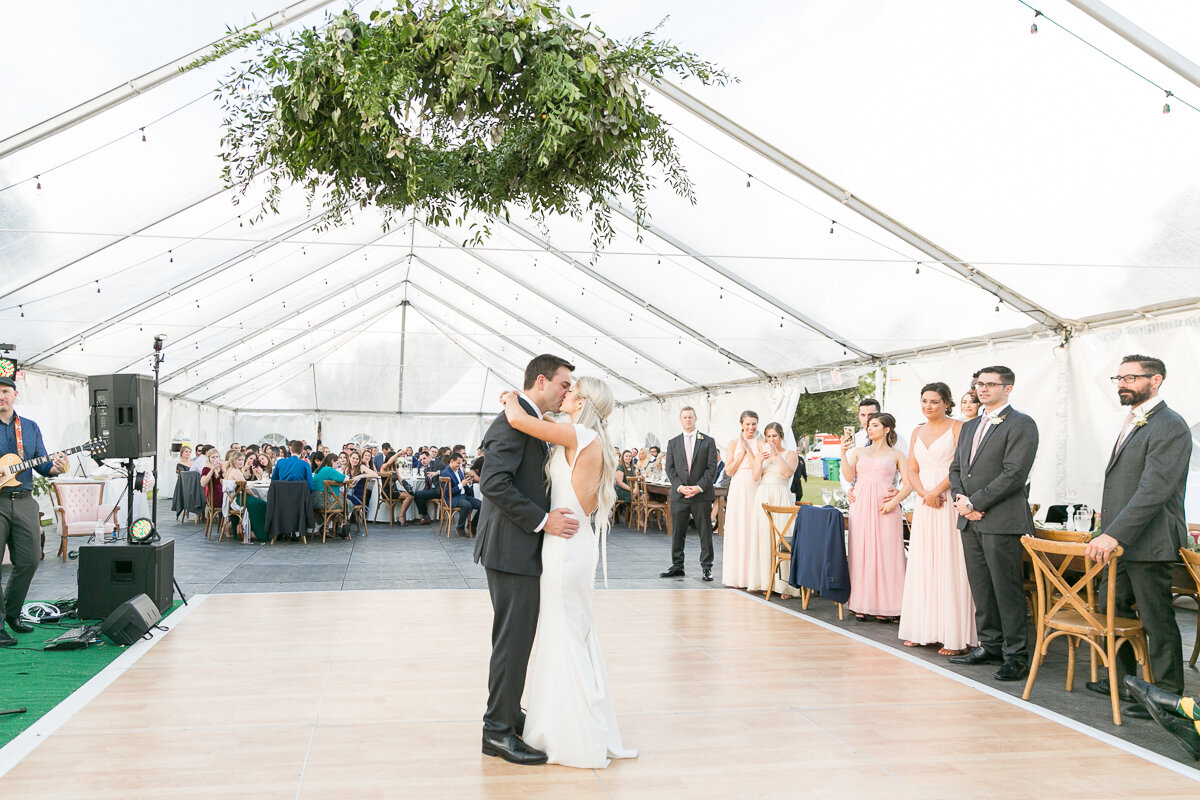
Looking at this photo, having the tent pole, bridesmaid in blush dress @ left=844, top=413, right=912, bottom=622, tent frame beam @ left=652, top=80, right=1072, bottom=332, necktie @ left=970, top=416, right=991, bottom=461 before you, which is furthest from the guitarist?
the tent pole

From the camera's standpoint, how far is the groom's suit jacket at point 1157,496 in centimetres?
386

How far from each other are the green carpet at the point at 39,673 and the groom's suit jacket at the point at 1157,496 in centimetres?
501

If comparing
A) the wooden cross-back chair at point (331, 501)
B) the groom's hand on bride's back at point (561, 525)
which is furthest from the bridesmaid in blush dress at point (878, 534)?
the wooden cross-back chair at point (331, 501)

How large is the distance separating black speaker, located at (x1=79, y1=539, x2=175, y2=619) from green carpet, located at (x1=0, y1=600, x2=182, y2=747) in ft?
0.91

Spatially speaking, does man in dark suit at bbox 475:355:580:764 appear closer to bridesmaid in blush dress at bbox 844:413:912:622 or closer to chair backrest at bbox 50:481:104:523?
bridesmaid in blush dress at bbox 844:413:912:622

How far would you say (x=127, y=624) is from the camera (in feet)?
16.6

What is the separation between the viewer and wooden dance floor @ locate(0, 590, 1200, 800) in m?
3.02

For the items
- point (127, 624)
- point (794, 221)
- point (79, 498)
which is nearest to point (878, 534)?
point (794, 221)

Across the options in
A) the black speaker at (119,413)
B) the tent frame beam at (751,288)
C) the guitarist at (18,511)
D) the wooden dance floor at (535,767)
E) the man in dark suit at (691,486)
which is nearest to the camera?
the wooden dance floor at (535,767)

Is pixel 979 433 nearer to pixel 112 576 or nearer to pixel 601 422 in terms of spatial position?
pixel 601 422

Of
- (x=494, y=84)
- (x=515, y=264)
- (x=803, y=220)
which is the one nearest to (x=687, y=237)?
(x=803, y=220)

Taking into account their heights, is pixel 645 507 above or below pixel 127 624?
above

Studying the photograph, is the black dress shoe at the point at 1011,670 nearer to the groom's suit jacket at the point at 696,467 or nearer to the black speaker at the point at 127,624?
the groom's suit jacket at the point at 696,467

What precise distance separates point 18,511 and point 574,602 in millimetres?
4116
